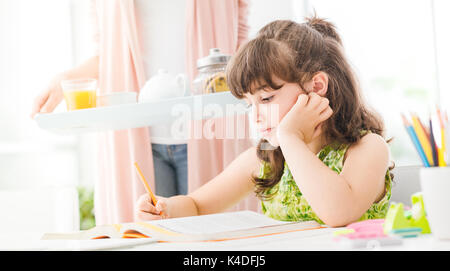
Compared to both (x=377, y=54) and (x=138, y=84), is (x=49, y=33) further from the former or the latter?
(x=377, y=54)

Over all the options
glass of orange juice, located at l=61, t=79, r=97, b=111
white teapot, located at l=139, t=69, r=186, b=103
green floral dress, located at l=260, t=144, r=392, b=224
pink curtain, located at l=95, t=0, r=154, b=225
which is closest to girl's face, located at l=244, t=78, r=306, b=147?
green floral dress, located at l=260, t=144, r=392, b=224

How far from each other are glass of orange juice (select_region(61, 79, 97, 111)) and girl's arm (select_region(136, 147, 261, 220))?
1.27 ft

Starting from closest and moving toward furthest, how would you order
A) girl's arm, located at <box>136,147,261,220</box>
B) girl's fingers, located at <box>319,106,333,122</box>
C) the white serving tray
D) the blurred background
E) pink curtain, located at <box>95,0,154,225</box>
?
girl's fingers, located at <box>319,106,333,122</box> → girl's arm, located at <box>136,147,261,220</box> → the white serving tray → the blurred background → pink curtain, located at <box>95,0,154,225</box>

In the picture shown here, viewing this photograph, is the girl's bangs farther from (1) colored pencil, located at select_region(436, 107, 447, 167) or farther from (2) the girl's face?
(1) colored pencil, located at select_region(436, 107, 447, 167)

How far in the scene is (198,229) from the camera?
2.29 ft

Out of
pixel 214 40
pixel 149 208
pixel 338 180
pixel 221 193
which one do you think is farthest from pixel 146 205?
pixel 214 40

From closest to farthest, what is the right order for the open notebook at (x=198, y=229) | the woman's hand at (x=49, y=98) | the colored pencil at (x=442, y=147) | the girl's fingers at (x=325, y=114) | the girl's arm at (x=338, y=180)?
the colored pencil at (x=442, y=147) → the open notebook at (x=198, y=229) → the girl's arm at (x=338, y=180) → the girl's fingers at (x=325, y=114) → the woman's hand at (x=49, y=98)

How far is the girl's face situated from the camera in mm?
942

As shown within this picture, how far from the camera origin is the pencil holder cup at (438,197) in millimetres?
512

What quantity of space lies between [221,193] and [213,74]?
327 mm

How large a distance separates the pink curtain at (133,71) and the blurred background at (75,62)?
20 cm

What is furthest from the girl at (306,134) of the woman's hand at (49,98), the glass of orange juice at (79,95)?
the woman's hand at (49,98)

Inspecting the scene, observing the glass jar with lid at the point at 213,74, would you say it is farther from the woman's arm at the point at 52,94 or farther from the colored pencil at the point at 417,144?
the colored pencil at the point at 417,144

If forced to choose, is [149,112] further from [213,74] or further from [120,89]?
[120,89]
